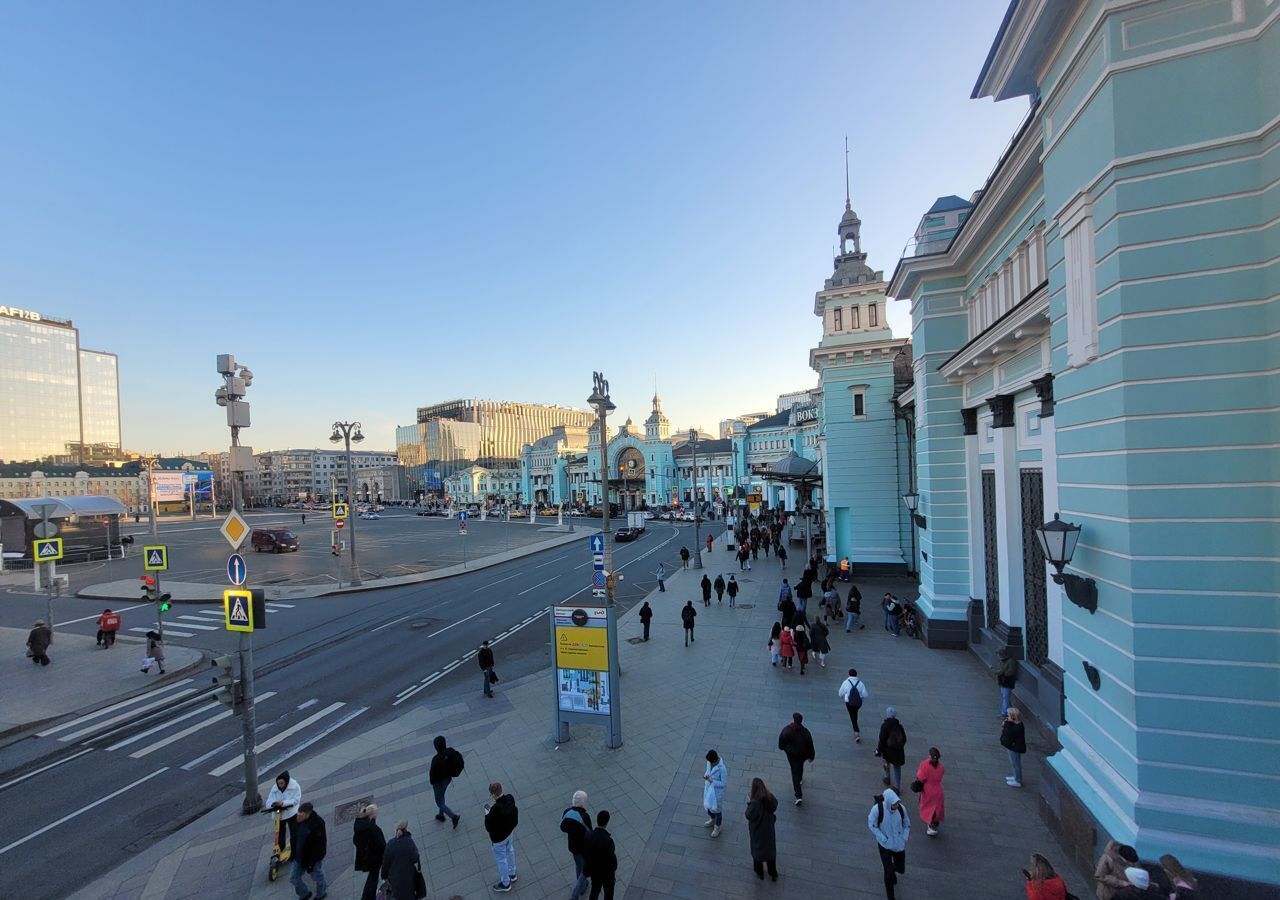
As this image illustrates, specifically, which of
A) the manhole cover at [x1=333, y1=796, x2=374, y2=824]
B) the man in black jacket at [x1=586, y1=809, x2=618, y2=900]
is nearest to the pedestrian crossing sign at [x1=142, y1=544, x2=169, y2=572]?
the manhole cover at [x1=333, y1=796, x2=374, y2=824]

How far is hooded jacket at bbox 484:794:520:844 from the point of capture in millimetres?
6129

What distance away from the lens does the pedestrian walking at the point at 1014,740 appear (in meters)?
7.81

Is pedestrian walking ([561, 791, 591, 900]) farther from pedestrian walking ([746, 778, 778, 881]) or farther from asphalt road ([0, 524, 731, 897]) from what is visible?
asphalt road ([0, 524, 731, 897])

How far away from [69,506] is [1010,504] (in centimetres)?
5258

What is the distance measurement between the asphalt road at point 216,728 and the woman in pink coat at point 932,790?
936cm

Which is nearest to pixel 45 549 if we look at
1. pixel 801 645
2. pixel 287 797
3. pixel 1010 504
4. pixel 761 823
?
pixel 287 797

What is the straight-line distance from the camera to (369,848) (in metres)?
6.20

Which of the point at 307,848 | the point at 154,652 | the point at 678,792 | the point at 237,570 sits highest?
the point at 237,570

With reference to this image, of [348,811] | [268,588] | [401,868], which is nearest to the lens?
[401,868]

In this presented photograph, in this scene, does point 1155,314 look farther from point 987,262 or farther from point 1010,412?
point 987,262

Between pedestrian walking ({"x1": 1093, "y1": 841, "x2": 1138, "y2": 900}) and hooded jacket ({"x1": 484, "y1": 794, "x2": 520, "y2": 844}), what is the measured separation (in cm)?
557

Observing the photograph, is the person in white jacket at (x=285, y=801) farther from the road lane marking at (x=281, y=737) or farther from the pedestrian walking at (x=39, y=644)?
the pedestrian walking at (x=39, y=644)

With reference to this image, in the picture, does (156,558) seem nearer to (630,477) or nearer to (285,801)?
(285,801)

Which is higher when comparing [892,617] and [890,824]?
[890,824]
